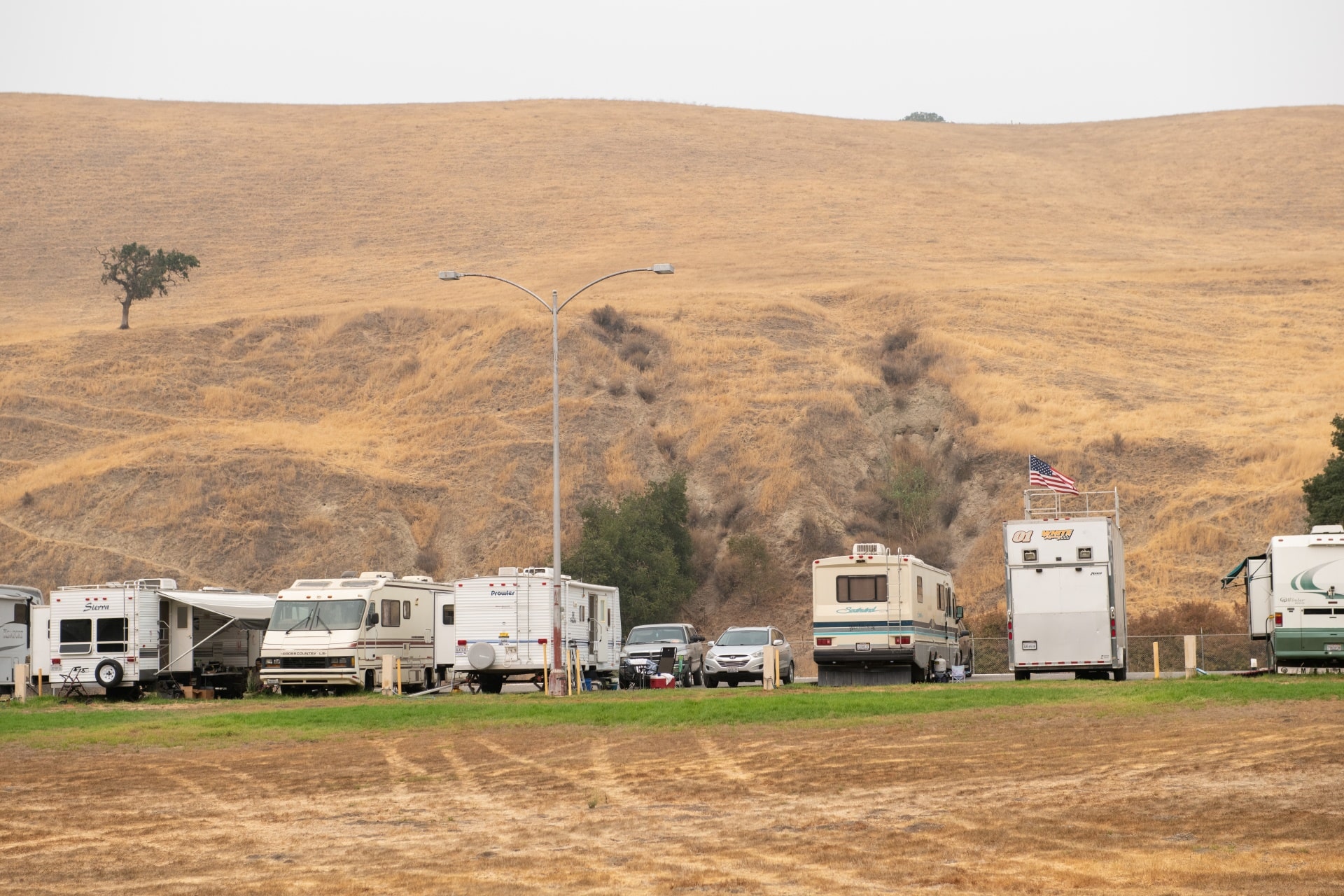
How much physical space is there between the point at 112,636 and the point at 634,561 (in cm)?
2261

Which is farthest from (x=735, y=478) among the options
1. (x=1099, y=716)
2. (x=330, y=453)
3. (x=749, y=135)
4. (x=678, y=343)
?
(x=749, y=135)

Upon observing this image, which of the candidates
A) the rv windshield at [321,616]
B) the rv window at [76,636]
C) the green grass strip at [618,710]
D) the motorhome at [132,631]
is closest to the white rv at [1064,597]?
the green grass strip at [618,710]

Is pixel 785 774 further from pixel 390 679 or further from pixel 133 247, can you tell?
pixel 133 247

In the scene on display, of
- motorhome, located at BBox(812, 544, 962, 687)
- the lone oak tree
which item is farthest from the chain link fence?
the lone oak tree

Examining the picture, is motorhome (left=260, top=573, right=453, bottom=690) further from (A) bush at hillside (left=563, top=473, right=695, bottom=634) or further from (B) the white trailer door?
(A) bush at hillside (left=563, top=473, right=695, bottom=634)

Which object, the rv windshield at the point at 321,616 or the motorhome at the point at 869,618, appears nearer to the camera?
the motorhome at the point at 869,618

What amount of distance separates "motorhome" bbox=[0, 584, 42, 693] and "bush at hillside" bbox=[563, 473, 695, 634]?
18931 mm

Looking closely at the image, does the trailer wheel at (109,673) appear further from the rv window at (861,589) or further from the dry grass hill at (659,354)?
the dry grass hill at (659,354)

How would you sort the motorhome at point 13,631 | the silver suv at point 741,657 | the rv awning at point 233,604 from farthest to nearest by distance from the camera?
the motorhome at point 13,631
the silver suv at point 741,657
the rv awning at point 233,604

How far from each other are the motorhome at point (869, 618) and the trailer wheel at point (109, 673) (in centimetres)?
1605

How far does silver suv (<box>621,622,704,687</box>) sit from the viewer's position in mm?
41094

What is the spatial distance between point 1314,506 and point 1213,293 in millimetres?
39206

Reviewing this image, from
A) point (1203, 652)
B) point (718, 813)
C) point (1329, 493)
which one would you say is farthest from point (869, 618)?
point (1329, 493)

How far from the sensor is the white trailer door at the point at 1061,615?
1308 inches
